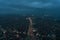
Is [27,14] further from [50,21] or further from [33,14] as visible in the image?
[50,21]

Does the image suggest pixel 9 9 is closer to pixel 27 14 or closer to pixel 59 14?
pixel 27 14

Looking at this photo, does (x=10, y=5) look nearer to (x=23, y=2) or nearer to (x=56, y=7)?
(x=23, y=2)

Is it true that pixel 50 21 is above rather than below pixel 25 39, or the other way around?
above

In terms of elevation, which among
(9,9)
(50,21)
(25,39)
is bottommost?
(25,39)

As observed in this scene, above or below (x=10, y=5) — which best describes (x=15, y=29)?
below

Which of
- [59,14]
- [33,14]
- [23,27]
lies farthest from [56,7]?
[23,27]

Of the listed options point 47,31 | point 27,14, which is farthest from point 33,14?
point 47,31

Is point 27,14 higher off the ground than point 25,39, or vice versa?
point 27,14
